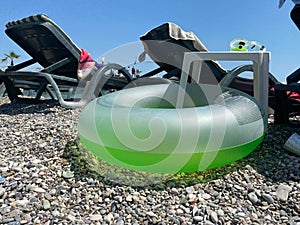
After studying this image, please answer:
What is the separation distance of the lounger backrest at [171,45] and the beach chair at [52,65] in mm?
621

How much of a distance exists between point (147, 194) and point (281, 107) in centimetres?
209

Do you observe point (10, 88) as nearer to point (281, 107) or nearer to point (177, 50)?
point (177, 50)

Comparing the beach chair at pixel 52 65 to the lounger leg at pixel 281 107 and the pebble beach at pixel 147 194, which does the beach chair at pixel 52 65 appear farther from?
the lounger leg at pixel 281 107

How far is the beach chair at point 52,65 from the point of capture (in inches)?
165

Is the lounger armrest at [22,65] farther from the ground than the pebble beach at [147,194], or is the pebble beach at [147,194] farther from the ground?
the lounger armrest at [22,65]

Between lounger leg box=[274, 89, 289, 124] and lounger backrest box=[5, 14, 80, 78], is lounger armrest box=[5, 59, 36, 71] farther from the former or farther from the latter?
lounger leg box=[274, 89, 289, 124]

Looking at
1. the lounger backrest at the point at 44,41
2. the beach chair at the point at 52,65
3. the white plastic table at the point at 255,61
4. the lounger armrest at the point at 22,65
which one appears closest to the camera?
the white plastic table at the point at 255,61

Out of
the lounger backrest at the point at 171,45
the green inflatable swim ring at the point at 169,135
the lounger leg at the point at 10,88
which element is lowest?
the lounger leg at the point at 10,88

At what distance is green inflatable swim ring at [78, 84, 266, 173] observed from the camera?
1.83 meters

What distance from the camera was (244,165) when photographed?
7.03 feet

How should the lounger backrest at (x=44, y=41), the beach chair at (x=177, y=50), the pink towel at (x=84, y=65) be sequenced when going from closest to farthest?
the beach chair at (x=177, y=50)
the lounger backrest at (x=44, y=41)
the pink towel at (x=84, y=65)

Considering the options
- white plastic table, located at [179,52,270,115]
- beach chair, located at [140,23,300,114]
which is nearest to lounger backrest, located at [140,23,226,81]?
beach chair, located at [140,23,300,114]

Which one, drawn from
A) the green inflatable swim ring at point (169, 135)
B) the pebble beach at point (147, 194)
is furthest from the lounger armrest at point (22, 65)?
the green inflatable swim ring at point (169, 135)

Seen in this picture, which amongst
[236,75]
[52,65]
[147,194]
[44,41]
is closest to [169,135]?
[147,194]
